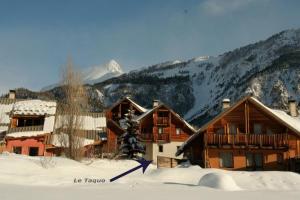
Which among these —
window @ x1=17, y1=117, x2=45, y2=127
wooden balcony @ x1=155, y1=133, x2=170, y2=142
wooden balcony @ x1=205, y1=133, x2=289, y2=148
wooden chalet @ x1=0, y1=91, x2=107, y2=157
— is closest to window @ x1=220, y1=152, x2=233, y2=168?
wooden balcony @ x1=205, y1=133, x2=289, y2=148

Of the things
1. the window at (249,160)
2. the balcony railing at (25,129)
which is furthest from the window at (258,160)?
the balcony railing at (25,129)

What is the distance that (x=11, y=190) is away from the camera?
10469mm

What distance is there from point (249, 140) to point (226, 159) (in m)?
2.75

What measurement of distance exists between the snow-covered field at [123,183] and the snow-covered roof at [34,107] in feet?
46.4

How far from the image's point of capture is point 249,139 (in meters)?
38.2

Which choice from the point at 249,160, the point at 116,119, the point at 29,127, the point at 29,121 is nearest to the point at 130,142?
the point at 29,127

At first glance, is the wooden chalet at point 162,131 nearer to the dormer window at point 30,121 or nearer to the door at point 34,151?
the dormer window at point 30,121

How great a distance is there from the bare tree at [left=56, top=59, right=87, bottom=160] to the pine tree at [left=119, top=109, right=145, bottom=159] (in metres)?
11.5

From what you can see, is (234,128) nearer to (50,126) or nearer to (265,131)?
(265,131)

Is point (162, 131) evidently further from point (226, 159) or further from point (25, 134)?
point (25, 134)

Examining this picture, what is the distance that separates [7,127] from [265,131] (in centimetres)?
2674

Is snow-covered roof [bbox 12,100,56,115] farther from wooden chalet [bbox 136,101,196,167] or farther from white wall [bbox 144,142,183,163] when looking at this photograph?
white wall [bbox 144,142,183,163]

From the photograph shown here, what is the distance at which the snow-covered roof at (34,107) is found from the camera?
45.4 metres

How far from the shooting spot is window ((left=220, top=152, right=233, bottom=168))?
38625 mm
